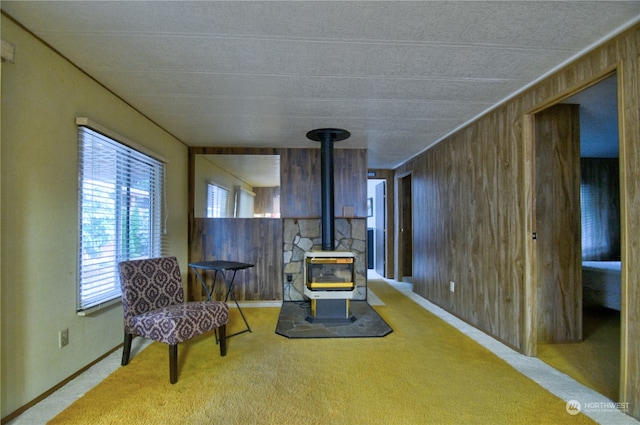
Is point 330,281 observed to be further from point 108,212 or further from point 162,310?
point 108,212

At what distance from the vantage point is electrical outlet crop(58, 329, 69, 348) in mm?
1965

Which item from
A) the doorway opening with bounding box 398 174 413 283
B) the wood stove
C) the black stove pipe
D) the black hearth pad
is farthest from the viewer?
the doorway opening with bounding box 398 174 413 283

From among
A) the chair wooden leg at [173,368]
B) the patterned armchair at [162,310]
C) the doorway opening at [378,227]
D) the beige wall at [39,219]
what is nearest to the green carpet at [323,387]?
the chair wooden leg at [173,368]

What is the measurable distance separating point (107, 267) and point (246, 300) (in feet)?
7.03

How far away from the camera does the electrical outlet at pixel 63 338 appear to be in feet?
6.45

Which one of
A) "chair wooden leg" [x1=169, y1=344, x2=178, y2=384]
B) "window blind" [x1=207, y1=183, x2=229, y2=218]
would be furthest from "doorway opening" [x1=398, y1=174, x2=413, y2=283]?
"chair wooden leg" [x1=169, y1=344, x2=178, y2=384]

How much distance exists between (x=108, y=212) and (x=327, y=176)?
7.40 feet

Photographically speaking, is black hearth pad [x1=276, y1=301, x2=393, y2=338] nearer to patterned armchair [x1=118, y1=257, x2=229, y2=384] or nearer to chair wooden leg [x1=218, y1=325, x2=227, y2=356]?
chair wooden leg [x1=218, y1=325, x2=227, y2=356]

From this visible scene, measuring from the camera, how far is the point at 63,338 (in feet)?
6.54

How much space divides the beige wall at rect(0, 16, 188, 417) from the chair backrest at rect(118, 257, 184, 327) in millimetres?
314

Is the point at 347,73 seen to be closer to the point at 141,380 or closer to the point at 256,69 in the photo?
the point at 256,69

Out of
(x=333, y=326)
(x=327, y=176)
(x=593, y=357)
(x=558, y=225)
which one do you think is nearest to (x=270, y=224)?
(x=327, y=176)

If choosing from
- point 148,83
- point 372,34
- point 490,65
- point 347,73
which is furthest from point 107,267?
point 490,65

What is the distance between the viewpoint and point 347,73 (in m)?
A: 2.20
